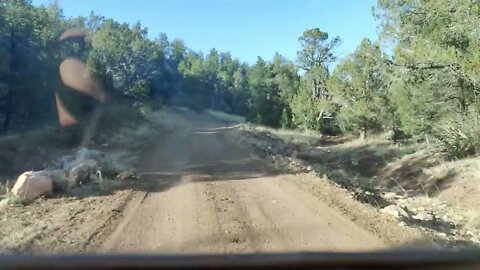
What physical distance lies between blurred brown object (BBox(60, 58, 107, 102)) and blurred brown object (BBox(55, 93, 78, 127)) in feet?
4.64

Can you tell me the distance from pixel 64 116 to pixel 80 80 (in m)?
4.29

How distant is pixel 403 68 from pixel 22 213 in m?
12.3

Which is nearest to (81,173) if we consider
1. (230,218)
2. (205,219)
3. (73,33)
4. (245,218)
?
(205,219)

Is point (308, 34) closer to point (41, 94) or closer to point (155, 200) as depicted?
point (41, 94)

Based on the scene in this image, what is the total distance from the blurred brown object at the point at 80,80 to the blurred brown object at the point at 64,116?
4.64ft

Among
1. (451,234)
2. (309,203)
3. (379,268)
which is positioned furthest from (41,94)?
(379,268)

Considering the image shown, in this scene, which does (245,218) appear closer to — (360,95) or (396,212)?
(396,212)

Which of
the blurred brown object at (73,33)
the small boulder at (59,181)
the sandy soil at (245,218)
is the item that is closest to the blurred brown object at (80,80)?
the blurred brown object at (73,33)

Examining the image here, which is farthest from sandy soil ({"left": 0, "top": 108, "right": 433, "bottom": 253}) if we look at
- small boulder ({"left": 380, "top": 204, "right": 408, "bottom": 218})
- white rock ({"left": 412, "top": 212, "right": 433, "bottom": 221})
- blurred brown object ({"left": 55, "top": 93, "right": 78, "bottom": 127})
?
blurred brown object ({"left": 55, "top": 93, "right": 78, "bottom": 127})

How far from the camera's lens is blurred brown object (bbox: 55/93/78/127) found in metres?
30.1

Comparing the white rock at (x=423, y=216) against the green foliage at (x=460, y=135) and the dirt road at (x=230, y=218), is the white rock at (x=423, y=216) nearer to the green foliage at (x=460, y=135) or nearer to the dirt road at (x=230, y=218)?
the dirt road at (x=230, y=218)

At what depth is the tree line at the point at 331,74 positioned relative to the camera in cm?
1551

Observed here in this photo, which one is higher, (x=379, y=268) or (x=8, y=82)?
(x=8, y=82)

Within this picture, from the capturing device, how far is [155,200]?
10844mm
